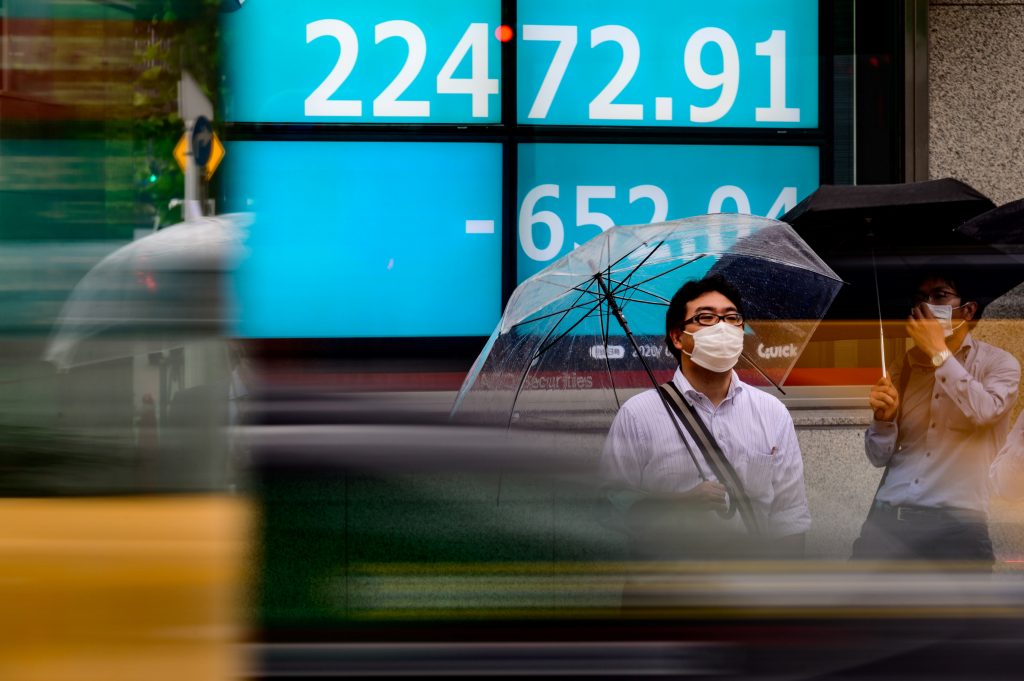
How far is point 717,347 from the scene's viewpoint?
2.87 m

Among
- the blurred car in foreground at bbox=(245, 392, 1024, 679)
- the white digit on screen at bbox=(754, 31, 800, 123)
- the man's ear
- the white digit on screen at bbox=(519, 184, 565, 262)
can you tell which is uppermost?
the white digit on screen at bbox=(754, 31, 800, 123)

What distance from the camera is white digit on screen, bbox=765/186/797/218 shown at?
19.3 feet

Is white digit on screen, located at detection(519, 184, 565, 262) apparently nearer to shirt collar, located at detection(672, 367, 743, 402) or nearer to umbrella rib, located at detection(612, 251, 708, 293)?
umbrella rib, located at detection(612, 251, 708, 293)

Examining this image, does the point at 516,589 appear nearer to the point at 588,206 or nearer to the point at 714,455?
the point at 714,455

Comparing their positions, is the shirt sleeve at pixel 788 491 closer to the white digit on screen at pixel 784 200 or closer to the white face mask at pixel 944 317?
the white face mask at pixel 944 317

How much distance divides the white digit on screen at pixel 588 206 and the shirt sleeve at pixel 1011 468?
2971 millimetres

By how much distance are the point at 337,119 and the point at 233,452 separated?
432cm

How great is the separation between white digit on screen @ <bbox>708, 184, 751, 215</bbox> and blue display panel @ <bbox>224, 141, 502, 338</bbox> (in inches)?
44.9

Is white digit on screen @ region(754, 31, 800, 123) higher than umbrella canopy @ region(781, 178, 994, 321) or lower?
higher

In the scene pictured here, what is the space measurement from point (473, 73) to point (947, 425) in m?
3.19

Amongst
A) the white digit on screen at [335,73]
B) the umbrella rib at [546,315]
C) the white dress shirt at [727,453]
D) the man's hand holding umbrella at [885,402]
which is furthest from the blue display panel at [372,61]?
the white dress shirt at [727,453]

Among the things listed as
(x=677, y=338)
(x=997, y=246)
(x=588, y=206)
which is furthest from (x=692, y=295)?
(x=588, y=206)

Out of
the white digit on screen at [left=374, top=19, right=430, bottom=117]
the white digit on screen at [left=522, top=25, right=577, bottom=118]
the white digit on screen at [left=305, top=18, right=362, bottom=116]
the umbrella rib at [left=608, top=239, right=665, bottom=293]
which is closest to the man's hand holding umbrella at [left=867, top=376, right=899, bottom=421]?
the umbrella rib at [left=608, top=239, right=665, bottom=293]

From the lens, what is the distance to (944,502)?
101 inches
